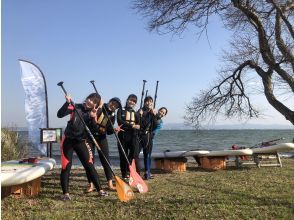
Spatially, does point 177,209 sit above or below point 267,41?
below

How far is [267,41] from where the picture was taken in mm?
10320

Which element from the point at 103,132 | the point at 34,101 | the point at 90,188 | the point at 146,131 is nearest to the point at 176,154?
the point at 146,131

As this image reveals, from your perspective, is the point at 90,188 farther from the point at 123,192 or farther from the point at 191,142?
the point at 191,142

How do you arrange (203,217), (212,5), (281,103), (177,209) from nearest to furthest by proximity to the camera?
(203,217) → (177,209) → (212,5) → (281,103)

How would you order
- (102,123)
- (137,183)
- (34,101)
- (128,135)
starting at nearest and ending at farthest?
(137,183)
(102,123)
(128,135)
(34,101)

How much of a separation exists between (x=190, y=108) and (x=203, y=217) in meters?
7.88

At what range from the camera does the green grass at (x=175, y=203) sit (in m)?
4.85

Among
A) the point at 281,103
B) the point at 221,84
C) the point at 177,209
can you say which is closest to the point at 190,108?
the point at 221,84

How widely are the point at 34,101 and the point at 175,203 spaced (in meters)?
7.36

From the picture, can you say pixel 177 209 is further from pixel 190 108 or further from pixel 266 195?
pixel 190 108

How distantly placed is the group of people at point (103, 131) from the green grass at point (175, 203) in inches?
17.6

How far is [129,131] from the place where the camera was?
24.8 feet

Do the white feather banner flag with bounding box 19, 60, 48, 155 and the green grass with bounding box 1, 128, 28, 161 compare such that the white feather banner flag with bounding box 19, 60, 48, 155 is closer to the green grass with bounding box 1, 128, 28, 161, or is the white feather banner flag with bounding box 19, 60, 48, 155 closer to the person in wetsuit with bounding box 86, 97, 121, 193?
the green grass with bounding box 1, 128, 28, 161

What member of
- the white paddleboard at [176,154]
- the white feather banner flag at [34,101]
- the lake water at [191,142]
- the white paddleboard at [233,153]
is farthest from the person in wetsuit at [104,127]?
the lake water at [191,142]
